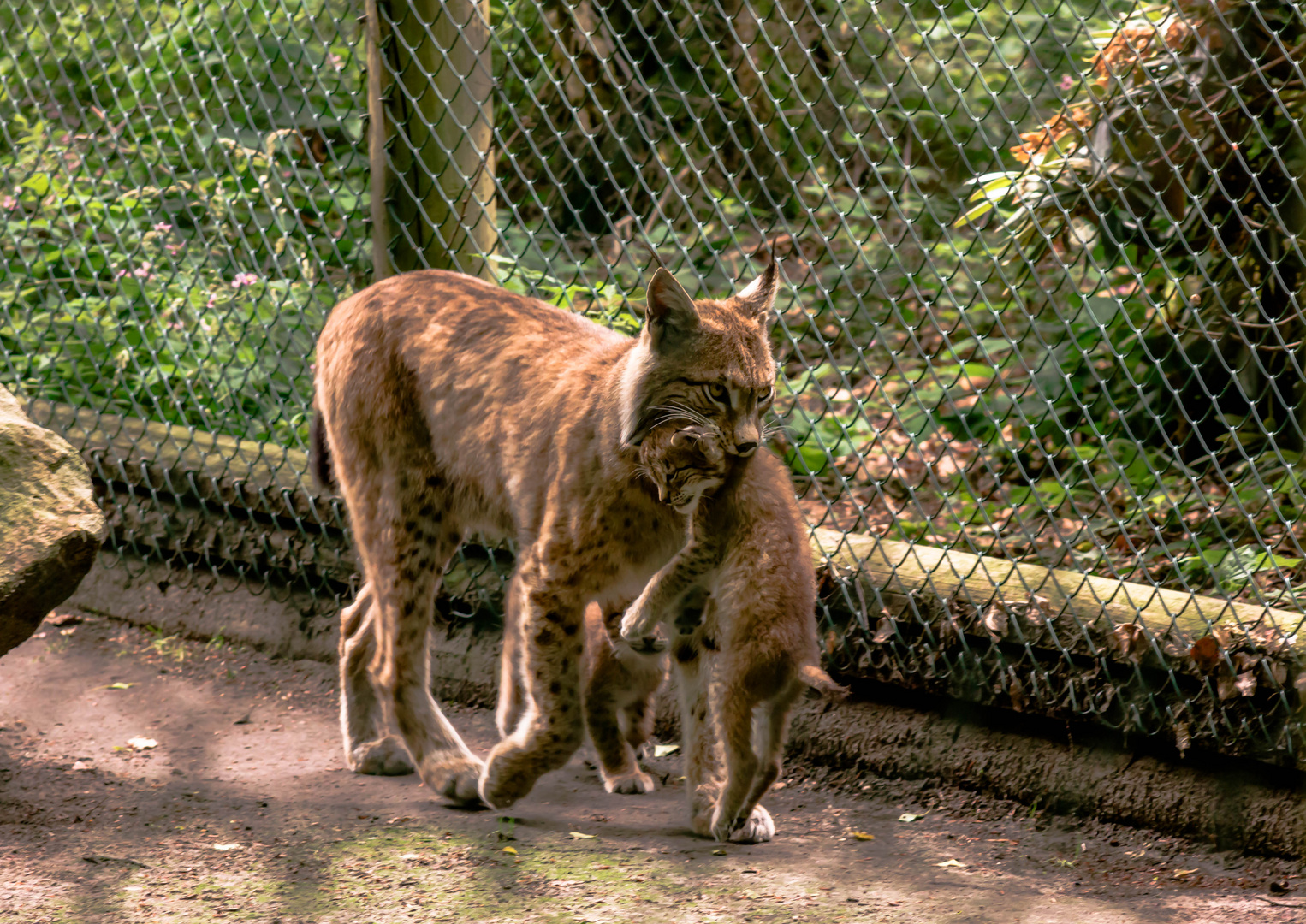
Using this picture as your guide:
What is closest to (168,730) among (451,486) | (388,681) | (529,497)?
(388,681)

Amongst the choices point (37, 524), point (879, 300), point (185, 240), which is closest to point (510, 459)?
point (37, 524)

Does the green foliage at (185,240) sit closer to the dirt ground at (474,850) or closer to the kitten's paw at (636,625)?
the dirt ground at (474,850)

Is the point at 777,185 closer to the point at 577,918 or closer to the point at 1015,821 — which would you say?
the point at 1015,821

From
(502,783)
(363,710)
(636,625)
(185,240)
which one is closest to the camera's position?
(636,625)

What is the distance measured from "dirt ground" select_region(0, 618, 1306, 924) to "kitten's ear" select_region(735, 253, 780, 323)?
1379 mm

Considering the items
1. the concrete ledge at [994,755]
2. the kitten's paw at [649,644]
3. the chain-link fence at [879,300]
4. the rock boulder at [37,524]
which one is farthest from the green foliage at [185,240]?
the kitten's paw at [649,644]

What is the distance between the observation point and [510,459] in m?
3.80

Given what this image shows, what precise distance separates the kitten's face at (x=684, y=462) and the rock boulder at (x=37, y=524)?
1520 millimetres

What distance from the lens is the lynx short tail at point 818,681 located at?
3.18 meters

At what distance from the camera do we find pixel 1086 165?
4.27 m

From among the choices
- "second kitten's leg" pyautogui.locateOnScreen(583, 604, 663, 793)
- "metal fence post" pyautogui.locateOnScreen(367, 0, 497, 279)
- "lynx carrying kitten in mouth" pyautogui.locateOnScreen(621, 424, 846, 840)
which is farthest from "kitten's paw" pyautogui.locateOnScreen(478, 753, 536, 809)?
"metal fence post" pyautogui.locateOnScreen(367, 0, 497, 279)

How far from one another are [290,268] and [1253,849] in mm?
4504

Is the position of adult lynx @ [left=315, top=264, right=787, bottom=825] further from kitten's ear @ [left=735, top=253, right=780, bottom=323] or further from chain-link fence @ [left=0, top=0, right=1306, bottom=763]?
chain-link fence @ [left=0, top=0, right=1306, bottom=763]

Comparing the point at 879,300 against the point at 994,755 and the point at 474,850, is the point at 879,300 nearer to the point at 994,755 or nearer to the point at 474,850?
the point at 994,755
